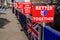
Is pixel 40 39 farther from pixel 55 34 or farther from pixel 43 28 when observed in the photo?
pixel 55 34

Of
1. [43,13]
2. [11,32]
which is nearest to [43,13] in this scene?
[43,13]

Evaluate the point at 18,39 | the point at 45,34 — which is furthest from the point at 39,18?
the point at 18,39

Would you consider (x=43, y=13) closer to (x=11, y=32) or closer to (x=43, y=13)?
(x=43, y=13)

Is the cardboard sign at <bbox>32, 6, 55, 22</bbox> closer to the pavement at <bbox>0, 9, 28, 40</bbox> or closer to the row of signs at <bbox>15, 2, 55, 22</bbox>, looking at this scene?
the row of signs at <bbox>15, 2, 55, 22</bbox>

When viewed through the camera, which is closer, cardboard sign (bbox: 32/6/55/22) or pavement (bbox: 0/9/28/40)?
Answer: cardboard sign (bbox: 32/6/55/22)

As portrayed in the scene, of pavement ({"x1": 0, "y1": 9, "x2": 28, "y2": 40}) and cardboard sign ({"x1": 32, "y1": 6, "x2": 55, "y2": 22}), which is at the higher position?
cardboard sign ({"x1": 32, "y1": 6, "x2": 55, "y2": 22})

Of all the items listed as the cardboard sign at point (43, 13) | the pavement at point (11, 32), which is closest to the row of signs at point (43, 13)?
the cardboard sign at point (43, 13)

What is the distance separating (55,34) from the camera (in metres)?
5.68

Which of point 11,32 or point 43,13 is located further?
point 11,32

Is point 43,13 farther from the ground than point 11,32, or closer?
farther from the ground

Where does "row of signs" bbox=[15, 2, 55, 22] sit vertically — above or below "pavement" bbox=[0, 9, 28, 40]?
above

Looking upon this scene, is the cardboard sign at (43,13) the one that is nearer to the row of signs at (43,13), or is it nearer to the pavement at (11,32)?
the row of signs at (43,13)

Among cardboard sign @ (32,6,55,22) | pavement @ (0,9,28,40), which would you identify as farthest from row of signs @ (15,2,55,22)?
pavement @ (0,9,28,40)

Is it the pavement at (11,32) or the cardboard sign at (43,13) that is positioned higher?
the cardboard sign at (43,13)
